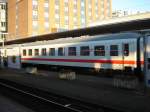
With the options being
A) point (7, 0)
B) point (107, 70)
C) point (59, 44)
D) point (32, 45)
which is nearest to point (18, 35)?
point (7, 0)

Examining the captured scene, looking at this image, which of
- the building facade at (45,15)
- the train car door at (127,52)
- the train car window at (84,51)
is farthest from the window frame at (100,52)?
the building facade at (45,15)

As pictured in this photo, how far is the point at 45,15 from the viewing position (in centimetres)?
9788

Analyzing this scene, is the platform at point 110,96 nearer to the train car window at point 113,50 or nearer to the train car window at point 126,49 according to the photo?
the train car window at point 126,49

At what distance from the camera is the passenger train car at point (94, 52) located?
22.8m

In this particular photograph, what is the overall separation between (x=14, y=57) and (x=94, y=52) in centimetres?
1872

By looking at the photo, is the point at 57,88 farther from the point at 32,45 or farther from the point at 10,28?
the point at 10,28

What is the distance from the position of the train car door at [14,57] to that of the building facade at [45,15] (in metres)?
49.2

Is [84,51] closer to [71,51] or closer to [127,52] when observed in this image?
[71,51]

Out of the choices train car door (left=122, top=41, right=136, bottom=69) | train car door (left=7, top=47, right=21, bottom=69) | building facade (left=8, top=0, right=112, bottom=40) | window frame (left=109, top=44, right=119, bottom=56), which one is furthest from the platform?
building facade (left=8, top=0, right=112, bottom=40)

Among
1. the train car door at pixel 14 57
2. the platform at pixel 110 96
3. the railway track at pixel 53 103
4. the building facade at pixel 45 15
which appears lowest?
the railway track at pixel 53 103

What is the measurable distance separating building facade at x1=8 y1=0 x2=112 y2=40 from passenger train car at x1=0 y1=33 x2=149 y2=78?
57707 mm

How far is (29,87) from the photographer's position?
21234mm

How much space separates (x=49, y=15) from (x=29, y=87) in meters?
79.5

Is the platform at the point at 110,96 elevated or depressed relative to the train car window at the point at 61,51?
depressed
